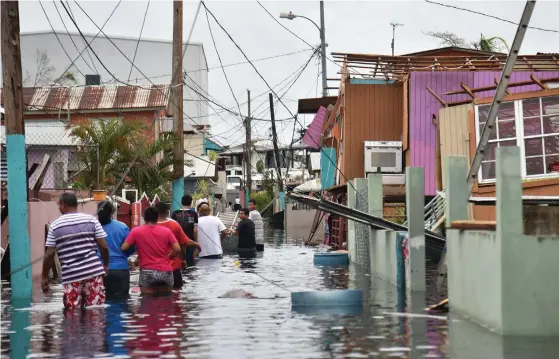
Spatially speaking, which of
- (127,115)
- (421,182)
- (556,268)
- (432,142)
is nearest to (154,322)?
(556,268)

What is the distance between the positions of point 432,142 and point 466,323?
1749 centimetres

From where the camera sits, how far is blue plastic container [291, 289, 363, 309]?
14.1 metres

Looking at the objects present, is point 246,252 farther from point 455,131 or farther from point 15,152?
point 15,152

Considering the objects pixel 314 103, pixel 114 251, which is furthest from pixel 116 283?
pixel 314 103

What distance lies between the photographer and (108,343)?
428 inches

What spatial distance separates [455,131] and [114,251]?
1196 centimetres

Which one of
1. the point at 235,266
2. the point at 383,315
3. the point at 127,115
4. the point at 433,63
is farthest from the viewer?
the point at 127,115

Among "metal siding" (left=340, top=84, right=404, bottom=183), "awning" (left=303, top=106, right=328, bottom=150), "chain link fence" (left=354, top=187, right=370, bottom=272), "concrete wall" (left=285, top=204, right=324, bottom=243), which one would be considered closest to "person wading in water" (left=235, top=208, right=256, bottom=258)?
"chain link fence" (left=354, top=187, right=370, bottom=272)

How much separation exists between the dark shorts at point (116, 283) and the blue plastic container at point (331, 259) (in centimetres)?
1161

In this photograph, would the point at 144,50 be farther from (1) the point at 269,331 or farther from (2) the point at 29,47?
(1) the point at 269,331

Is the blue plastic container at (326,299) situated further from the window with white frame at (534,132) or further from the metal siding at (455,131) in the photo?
the metal siding at (455,131)

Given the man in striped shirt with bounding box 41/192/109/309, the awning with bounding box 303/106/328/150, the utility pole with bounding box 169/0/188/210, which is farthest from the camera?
the awning with bounding box 303/106/328/150

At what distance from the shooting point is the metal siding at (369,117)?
3105 cm

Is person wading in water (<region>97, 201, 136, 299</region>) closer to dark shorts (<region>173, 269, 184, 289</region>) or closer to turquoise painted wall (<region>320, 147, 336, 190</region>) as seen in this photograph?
dark shorts (<region>173, 269, 184, 289</region>)
